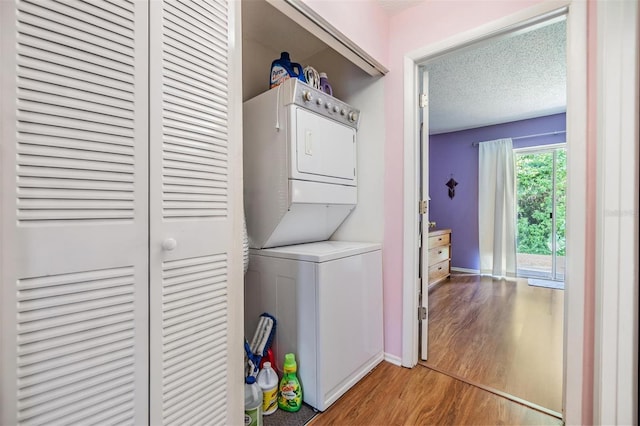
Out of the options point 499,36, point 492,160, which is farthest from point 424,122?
point 492,160

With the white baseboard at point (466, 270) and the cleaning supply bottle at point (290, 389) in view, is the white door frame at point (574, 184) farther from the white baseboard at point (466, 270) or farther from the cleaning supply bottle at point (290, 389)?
the white baseboard at point (466, 270)

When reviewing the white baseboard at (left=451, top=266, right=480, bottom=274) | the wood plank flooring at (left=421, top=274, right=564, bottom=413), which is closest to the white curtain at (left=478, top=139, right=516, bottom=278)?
the white baseboard at (left=451, top=266, right=480, bottom=274)

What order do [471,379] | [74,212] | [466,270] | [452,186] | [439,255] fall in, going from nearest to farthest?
[74,212] < [471,379] < [439,255] < [466,270] < [452,186]

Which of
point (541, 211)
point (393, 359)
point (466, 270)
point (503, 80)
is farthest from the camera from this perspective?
point (466, 270)

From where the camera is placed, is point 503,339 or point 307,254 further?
point 503,339

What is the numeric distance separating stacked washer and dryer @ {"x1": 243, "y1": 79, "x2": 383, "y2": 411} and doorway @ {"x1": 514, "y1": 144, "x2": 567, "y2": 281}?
379cm

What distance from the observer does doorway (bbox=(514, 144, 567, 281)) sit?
4.14 metres

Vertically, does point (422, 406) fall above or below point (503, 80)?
below

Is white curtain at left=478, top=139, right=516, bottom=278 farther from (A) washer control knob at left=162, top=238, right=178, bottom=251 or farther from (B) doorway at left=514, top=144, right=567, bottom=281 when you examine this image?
(A) washer control knob at left=162, top=238, right=178, bottom=251

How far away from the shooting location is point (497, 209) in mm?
4461

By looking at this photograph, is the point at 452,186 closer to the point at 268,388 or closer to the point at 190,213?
the point at 268,388

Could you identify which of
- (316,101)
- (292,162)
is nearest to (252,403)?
(292,162)

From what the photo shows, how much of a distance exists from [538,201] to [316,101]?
14.1ft

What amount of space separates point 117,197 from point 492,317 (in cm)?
315
